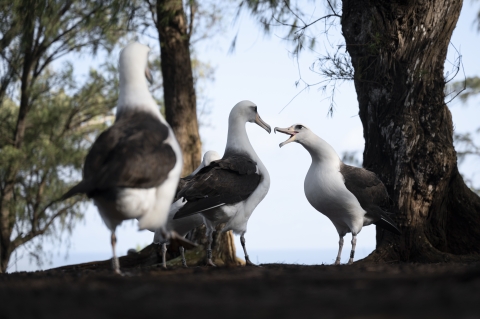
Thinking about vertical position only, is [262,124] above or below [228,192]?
above

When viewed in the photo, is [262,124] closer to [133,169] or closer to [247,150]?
[247,150]

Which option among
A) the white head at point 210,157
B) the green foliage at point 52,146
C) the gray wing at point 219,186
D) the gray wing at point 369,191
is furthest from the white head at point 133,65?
the green foliage at point 52,146

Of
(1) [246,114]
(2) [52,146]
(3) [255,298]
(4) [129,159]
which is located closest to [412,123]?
(1) [246,114]

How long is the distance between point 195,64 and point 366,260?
941 centimetres

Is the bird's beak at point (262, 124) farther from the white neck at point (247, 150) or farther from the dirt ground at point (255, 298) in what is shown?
the dirt ground at point (255, 298)

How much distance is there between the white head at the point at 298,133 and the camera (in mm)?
8141

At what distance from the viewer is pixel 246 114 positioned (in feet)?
28.8

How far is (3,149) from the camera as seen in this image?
16203 millimetres

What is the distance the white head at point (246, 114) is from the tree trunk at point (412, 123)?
1.40m

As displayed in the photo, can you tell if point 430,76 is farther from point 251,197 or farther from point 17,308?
point 17,308

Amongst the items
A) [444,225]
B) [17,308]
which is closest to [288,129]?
[444,225]

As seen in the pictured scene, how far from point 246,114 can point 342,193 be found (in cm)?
192

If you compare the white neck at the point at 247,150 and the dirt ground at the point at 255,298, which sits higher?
the white neck at the point at 247,150

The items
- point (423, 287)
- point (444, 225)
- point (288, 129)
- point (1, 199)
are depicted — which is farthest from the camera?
Result: point (1, 199)
